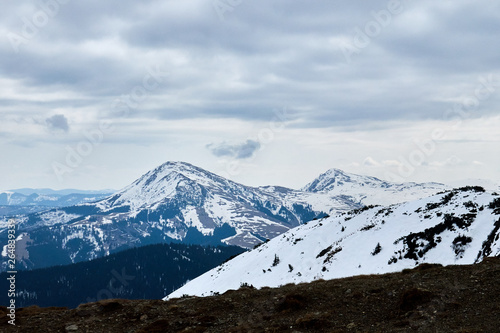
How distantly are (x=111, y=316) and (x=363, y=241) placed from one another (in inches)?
1426

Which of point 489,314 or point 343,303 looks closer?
point 489,314

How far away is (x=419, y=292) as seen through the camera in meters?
17.9

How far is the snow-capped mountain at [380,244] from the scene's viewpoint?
38.0 metres

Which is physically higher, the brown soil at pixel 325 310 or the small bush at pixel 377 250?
the small bush at pixel 377 250

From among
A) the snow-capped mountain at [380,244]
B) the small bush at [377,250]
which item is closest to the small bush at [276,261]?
the snow-capped mountain at [380,244]

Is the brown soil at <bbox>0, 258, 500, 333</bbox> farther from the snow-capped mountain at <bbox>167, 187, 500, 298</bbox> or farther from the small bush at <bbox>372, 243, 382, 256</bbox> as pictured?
the small bush at <bbox>372, 243, 382, 256</bbox>

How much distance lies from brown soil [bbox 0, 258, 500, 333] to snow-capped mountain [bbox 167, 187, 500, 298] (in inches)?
537

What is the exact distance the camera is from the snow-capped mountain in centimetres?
3800

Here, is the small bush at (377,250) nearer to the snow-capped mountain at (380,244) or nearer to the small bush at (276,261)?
the snow-capped mountain at (380,244)

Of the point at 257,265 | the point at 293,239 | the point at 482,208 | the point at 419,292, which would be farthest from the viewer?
the point at 293,239

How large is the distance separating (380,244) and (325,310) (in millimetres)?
29707

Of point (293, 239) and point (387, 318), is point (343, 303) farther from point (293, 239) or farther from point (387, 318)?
point (293, 239)

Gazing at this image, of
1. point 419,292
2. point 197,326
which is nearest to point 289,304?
point 197,326

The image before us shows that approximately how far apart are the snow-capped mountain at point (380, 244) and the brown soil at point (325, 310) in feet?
44.7
